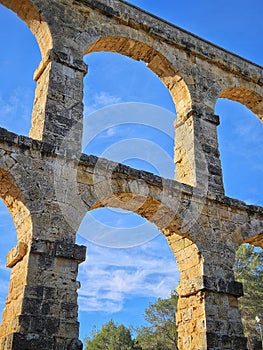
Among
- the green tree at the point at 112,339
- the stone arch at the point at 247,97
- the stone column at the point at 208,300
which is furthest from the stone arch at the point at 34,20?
the green tree at the point at 112,339

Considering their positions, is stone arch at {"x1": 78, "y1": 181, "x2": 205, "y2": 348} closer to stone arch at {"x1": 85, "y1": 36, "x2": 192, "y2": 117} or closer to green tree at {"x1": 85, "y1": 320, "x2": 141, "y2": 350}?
stone arch at {"x1": 85, "y1": 36, "x2": 192, "y2": 117}

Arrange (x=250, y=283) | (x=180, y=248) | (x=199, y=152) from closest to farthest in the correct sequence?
(x=180, y=248) → (x=199, y=152) → (x=250, y=283)

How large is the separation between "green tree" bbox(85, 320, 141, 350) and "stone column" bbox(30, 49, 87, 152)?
63.3 ft

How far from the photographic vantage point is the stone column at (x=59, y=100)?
7156 millimetres

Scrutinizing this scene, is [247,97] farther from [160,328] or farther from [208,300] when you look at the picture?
[160,328]

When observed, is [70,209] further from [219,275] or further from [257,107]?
[257,107]

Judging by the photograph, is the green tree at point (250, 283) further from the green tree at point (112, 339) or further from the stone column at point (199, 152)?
the stone column at point (199, 152)

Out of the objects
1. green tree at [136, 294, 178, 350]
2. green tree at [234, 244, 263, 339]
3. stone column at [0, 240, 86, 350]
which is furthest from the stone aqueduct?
green tree at [136, 294, 178, 350]

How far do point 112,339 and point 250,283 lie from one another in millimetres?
11057

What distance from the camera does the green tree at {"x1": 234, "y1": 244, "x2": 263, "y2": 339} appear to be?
59.5ft

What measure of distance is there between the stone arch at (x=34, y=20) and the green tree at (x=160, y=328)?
16.5m

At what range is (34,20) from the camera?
8.42m

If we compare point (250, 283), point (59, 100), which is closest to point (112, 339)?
point (250, 283)

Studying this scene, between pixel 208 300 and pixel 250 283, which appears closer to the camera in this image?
pixel 208 300
